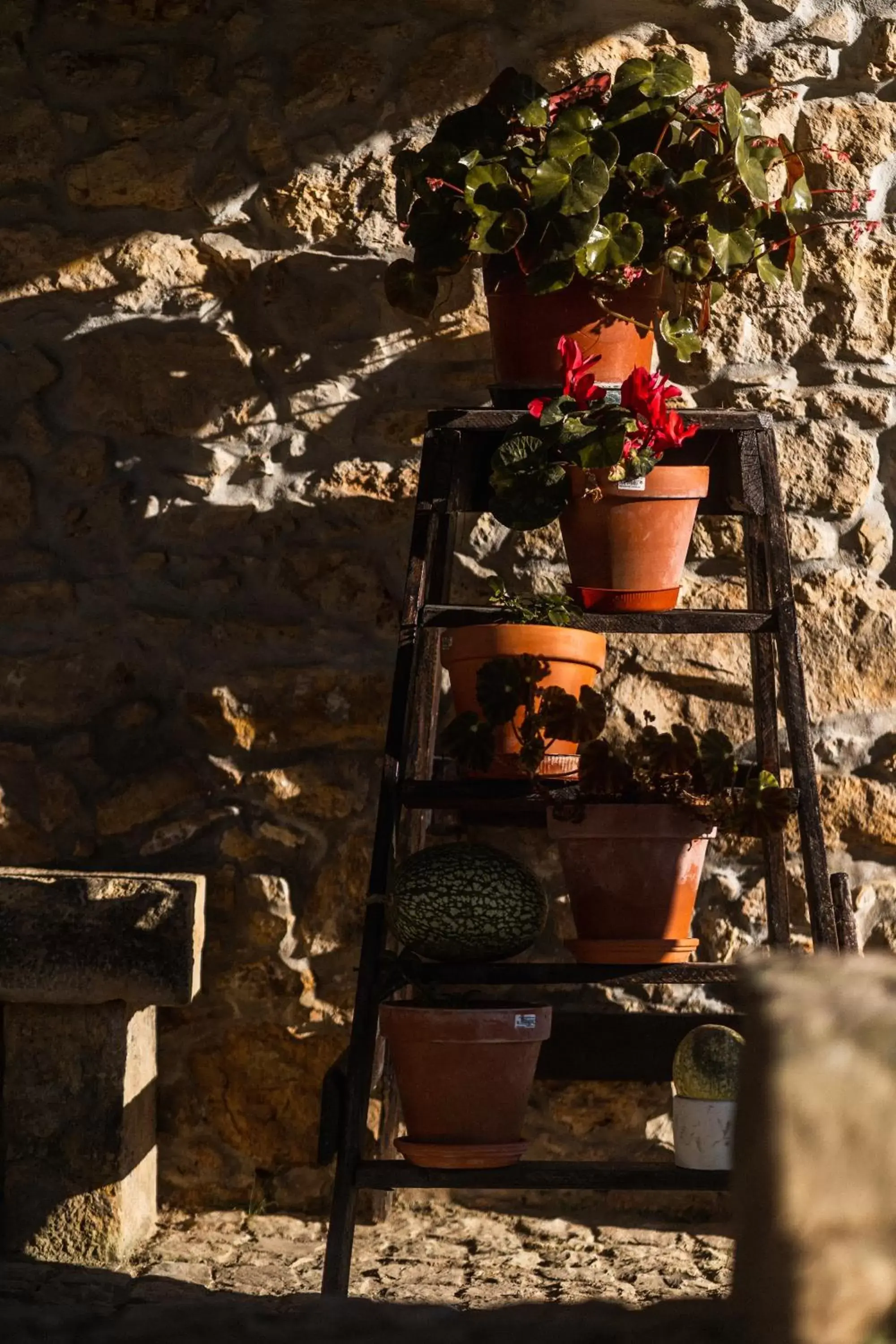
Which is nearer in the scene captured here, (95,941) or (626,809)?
(626,809)

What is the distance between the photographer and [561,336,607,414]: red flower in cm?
213

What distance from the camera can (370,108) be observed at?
2684 mm

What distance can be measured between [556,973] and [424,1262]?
2.10 ft

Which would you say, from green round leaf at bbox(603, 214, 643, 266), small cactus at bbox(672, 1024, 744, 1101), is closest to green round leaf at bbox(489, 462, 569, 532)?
green round leaf at bbox(603, 214, 643, 266)

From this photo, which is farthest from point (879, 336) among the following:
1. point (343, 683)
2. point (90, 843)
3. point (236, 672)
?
point (90, 843)

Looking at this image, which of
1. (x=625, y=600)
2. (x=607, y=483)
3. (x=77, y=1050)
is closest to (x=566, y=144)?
(x=607, y=483)

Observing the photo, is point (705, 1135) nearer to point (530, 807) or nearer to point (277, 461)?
point (530, 807)

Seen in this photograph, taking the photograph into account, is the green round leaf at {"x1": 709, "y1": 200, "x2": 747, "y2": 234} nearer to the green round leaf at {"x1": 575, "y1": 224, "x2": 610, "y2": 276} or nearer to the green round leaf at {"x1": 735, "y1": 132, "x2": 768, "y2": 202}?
the green round leaf at {"x1": 735, "y1": 132, "x2": 768, "y2": 202}

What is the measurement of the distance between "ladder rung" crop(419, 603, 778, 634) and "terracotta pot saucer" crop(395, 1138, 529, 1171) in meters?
0.77

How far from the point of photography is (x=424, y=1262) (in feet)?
7.64

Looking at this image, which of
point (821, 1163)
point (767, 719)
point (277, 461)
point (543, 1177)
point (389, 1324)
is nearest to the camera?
point (821, 1163)

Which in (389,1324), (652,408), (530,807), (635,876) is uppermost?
(652,408)

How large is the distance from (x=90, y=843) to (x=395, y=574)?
75 cm

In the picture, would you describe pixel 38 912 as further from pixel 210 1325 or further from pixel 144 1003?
pixel 210 1325
